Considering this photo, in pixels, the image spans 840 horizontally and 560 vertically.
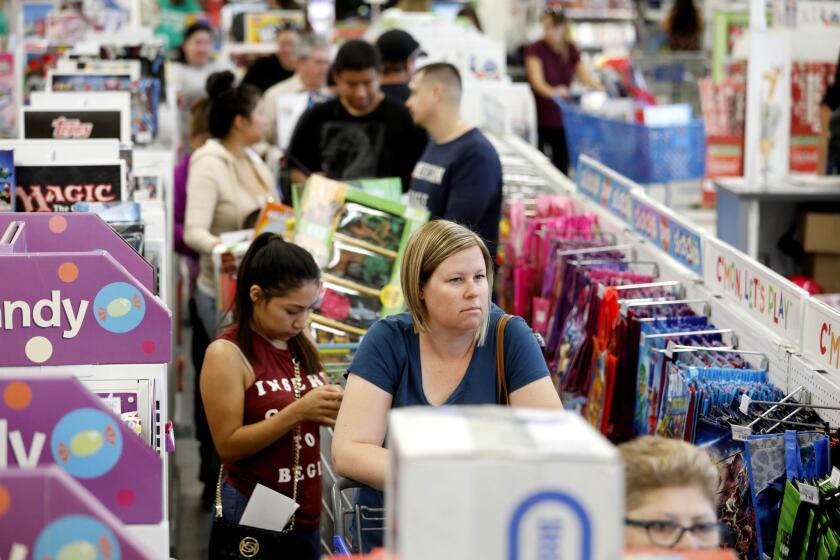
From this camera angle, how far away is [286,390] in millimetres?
3568

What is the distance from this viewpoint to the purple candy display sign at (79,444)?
2.12 m

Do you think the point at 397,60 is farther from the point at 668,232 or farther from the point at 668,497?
the point at 668,497

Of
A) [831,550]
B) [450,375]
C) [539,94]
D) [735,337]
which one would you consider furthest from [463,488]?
[539,94]

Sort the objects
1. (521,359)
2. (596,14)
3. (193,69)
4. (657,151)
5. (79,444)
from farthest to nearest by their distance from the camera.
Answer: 1. (596,14)
2. (193,69)
3. (657,151)
4. (521,359)
5. (79,444)

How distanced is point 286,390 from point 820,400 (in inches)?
57.8

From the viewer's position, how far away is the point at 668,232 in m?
5.22

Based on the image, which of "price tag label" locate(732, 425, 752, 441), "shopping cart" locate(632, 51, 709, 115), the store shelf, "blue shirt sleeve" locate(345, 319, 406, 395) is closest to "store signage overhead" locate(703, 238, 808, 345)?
"price tag label" locate(732, 425, 752, 441)

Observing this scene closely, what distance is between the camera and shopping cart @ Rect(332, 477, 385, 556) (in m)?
3.05

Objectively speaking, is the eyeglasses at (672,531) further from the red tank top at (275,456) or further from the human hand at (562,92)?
the human hand at (562,92)

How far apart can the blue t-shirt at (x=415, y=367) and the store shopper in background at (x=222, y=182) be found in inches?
100.0

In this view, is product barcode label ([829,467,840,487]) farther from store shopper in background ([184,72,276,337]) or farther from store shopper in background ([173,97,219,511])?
store shopper in background ([184,72,276,337])

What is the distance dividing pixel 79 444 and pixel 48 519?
1.16 ft

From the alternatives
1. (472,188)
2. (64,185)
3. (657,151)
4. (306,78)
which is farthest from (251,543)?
(657,151)

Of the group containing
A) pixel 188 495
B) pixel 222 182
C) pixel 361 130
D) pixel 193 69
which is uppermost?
pixel 193 69
